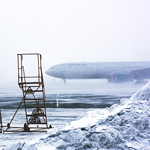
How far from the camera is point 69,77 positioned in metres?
40.7

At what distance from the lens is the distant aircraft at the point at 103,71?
3916 centimetres

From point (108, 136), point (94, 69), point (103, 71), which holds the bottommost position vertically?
point (108, 136)

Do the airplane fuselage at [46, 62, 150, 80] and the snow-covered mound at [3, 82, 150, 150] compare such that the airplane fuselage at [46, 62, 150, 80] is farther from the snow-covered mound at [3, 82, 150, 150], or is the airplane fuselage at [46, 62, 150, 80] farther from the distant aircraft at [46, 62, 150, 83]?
the snow-covered mound at [3, 82, 150, 150]

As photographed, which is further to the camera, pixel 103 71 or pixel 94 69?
pixel 103 71

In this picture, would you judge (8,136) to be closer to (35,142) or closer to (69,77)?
(35,142)

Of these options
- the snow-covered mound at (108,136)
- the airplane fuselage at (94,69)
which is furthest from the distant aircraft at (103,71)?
the snow-covered mound at (108,136)

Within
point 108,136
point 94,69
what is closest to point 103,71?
point 94,69

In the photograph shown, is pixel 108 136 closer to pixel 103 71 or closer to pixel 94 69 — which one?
pixel 94 69

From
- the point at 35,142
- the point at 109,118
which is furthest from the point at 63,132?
the point at 109,118

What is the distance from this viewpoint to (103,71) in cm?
4016

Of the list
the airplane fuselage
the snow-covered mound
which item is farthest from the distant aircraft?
the snow-covered mound

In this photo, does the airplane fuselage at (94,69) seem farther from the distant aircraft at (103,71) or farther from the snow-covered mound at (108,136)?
the snow-covered mound at (108,136)

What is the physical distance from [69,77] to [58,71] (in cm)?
278

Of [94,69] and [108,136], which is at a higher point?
[94,69]
